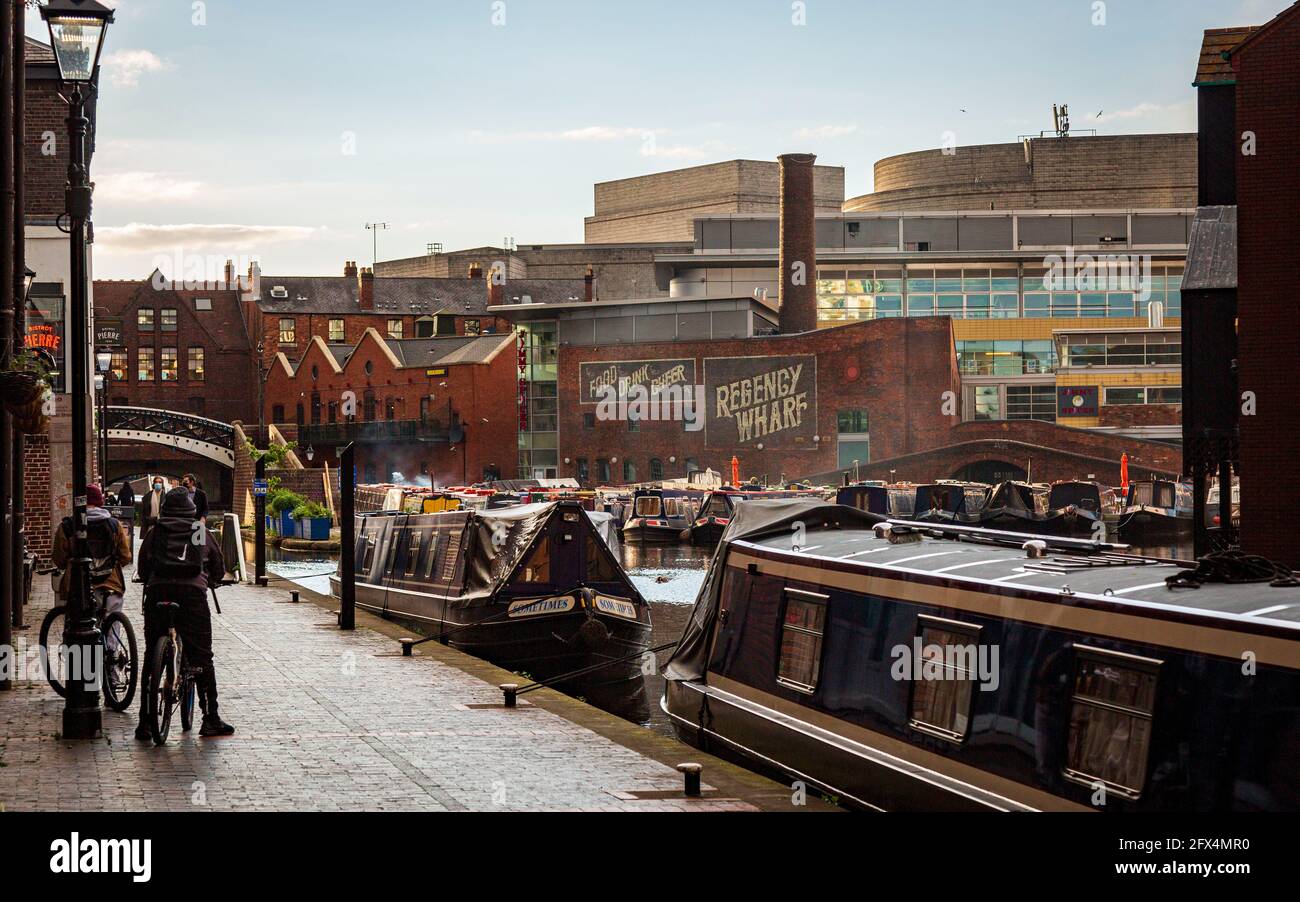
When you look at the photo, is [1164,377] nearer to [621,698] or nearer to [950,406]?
[950,406]

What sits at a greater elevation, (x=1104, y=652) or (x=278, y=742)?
(x=1104, y=652)

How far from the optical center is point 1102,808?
23.1ft

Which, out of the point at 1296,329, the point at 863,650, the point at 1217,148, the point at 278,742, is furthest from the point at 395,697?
the point at 1217,148

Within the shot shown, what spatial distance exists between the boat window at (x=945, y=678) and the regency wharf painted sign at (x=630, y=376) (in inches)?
2127

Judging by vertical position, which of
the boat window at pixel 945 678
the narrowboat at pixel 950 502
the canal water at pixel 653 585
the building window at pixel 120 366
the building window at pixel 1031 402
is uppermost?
the building window at pixel 120 366

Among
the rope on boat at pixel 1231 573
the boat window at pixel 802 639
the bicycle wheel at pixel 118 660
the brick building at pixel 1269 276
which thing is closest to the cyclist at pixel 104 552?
the bicycle wheel at pixel 118 660

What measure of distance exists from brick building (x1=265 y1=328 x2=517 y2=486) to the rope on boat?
198 feet

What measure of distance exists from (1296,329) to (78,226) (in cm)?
1582

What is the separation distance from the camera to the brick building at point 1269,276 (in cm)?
1947

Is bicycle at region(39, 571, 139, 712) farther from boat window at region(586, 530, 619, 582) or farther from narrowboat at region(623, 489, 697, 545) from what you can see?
narrowboat at region(623, 489, 697, 545)

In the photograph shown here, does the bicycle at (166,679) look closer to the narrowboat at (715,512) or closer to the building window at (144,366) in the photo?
the narrowboat at (715,512)

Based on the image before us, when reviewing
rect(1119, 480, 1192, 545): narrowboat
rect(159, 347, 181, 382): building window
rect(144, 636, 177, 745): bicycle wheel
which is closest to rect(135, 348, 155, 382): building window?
rect(159, 347, 181, 382): building window

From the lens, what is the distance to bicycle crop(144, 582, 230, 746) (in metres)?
9.38

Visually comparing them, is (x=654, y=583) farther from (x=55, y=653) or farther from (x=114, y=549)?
(x=114, y=549)
